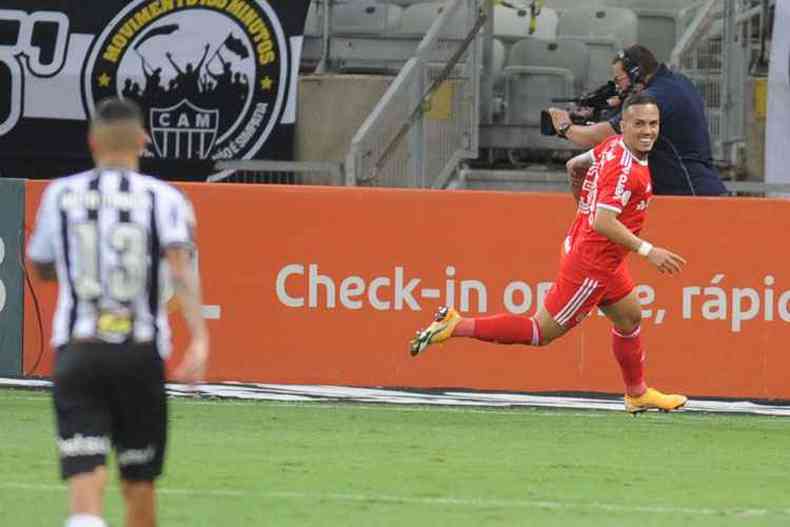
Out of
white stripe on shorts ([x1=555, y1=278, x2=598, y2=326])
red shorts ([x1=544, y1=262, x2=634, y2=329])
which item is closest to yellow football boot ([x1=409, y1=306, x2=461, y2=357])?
red shorts ([x1=544, y1=262, x2=634, y2=329])

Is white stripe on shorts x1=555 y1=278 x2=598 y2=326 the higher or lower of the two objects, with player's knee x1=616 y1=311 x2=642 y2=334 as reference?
higher

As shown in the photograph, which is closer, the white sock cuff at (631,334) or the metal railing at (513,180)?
the white sock cuff at (631,334)

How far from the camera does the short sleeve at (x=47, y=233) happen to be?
6641 mm

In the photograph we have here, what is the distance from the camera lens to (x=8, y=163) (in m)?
18.2

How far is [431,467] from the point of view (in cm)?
985

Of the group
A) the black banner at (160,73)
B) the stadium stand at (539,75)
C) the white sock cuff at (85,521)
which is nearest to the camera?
the white sock cuff at (85,521)

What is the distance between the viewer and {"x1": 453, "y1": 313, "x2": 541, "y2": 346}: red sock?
11789 mm

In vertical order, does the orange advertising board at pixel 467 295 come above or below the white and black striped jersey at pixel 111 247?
below

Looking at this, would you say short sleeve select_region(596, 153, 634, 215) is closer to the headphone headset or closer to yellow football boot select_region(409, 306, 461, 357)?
yellow football boot select_region(409, 306, 461, 357)

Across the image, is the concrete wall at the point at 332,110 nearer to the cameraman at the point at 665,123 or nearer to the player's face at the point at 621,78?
the cameraman at the point at 665,123

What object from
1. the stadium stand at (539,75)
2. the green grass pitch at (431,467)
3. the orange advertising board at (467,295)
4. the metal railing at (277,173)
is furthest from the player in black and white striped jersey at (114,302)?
the stadium stand at (539,75)

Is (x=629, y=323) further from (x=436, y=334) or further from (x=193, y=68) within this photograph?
(x=193, y=68)

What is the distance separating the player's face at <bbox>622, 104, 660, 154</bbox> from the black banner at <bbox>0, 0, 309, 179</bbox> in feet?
23.2

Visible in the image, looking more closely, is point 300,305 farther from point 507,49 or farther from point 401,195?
point 507,49
